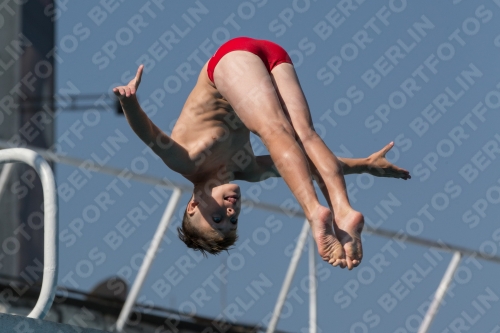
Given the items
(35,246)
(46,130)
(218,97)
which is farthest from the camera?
(46,130)

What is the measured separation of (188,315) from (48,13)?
288 inches

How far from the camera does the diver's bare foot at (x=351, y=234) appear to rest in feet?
12.3

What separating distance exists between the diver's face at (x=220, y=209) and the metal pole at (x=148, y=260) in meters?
0.92

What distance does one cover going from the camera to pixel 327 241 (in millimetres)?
3719

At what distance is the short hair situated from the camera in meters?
4.70

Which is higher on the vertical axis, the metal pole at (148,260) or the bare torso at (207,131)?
the bare torso at (207,131)

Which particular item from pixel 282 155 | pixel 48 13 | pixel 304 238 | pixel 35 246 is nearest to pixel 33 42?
pixel 48 13

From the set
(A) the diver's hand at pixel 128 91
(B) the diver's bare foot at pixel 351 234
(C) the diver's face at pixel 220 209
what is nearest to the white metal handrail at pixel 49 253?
(A) the diver's hand at pixel 128 91

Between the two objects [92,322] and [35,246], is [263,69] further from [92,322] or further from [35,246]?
[35,246]

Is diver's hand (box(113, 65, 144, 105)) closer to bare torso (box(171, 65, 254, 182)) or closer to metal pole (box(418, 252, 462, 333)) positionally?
bare torso (box(171, 65, 254, 182))

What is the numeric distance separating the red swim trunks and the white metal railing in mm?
1051

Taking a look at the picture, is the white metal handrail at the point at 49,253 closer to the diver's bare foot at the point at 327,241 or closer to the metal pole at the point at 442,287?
the diver's bare foot at the point at 327,241

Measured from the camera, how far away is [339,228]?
12.6ft

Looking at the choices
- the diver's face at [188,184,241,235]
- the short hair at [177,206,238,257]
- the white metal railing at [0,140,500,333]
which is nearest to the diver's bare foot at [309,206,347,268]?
the diver's face at [188,184,241,235]
